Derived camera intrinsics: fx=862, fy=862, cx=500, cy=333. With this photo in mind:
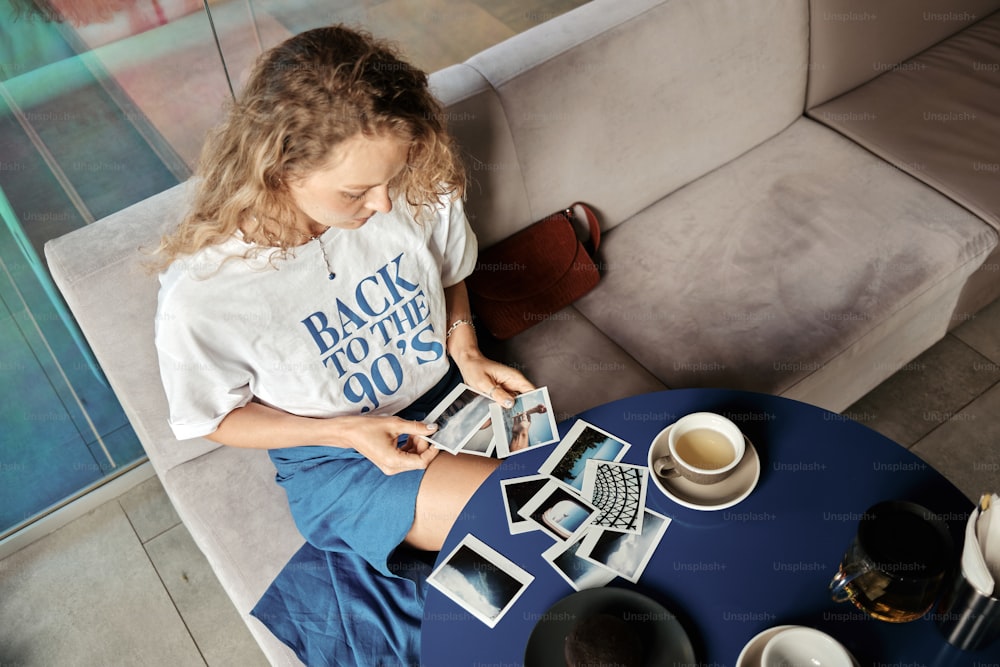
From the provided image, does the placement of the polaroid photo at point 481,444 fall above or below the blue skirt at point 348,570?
above

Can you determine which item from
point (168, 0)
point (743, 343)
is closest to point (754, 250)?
point (743, 343)

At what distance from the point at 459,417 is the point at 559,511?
29 cm

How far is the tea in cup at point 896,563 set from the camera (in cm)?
119

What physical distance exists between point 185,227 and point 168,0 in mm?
1006

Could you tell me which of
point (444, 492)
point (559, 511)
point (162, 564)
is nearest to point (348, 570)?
point (444, 492)

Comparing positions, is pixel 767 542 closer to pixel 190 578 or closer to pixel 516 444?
pixel 516 444

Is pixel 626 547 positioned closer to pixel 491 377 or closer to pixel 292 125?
pixel 491 377

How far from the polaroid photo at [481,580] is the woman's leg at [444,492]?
0.21 meters

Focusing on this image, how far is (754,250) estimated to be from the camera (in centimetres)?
219

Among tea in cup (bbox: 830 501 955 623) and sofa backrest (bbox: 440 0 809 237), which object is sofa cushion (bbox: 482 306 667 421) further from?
tea in cup (bbox: 830 501 955 623)

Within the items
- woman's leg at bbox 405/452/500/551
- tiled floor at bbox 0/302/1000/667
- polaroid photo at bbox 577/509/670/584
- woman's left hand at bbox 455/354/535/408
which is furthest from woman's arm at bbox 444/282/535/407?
tiled floor at bbox 0/302/1000/667

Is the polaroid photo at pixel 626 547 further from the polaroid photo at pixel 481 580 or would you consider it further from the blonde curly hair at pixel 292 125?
the blonde curly hair at pixel 292 125

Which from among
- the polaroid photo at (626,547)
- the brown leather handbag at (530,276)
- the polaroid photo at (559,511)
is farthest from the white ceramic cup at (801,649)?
the brown leather handbag at (530,276)

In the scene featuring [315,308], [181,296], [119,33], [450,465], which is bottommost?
[450,465]
